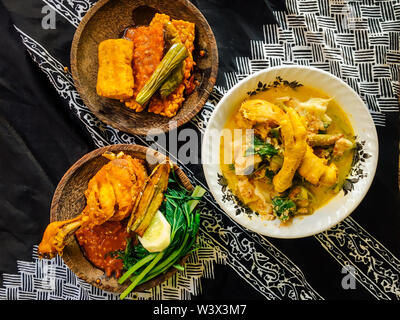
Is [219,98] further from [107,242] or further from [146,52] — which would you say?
[107,242]

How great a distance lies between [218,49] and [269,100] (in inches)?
19.8

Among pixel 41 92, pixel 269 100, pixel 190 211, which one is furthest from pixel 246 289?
pixel 41 92

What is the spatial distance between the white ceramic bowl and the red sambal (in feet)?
1.98

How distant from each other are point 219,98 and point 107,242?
102cm

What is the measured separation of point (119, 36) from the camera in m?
2.27

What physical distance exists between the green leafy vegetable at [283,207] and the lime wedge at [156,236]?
1.90 feet

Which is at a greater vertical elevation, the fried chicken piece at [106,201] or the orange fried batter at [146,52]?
the orange fried batter at [146,52]

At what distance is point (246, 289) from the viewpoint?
2316mm

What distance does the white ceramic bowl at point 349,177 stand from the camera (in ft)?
6.29

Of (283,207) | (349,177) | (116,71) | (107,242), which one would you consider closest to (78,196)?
Answer: (107,242)

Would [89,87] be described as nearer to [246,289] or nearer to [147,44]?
[147,44]
